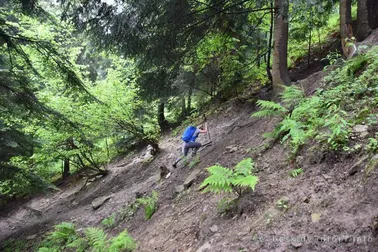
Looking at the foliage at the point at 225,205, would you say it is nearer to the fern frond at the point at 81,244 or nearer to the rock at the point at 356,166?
the rock at the point at 356,166

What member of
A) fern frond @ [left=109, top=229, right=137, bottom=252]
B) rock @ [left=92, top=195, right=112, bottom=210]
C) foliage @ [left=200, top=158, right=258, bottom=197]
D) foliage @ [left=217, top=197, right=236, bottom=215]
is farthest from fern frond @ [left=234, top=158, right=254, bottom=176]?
rock @ [left=92, top=195, right=112, bottom=210]

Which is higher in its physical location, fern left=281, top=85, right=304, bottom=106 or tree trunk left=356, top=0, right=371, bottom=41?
tree trunk left=356, top=0, right=371, bottom=41

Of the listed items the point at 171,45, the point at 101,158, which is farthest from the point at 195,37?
the point at 101,158

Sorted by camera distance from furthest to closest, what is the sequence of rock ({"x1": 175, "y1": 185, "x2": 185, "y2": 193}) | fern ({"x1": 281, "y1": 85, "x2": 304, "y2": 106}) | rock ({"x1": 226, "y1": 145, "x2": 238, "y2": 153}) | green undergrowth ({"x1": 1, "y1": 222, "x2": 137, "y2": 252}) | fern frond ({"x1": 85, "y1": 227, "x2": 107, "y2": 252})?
rock ({"x1": 226, "y1": 145, "x2": 238, "y2": 153}) < rock ({"x1": 175, "y1": 185, "x2": 185, "y2": 193}) < fern ({"x1": 281, "y1": 85, "x2": 304, "y2": 106}) < fern frond ({"x1": 85, "y1": 227, "x2": 107, "y2": 252}) < green undergrowth ({"x1": 1, "y1": 222, "x2": 137, "y2": 252})

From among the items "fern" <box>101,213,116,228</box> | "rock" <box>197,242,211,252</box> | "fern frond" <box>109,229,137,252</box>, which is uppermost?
"rock" <box>197,242,211,252</box>

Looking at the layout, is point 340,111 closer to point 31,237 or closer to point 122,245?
point 122,245

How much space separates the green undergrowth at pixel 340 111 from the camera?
334cm

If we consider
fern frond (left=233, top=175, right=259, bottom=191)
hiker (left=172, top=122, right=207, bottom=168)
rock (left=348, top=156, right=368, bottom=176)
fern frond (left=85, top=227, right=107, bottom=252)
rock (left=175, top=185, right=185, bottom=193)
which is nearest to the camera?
rock (left=348, top=156, right=368, bottom=176)

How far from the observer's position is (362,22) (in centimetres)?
681

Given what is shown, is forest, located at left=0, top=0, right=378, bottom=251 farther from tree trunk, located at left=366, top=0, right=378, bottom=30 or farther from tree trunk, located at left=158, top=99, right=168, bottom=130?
tree trunk, located at left=158, top=99, right=168, bottom=130

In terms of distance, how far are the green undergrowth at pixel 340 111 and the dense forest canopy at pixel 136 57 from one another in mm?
1676

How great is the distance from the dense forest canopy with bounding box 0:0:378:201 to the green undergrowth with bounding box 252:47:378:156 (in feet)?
5.50

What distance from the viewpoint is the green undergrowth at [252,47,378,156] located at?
3.34 metres

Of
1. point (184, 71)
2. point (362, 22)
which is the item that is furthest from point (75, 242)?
point (362, 22)
